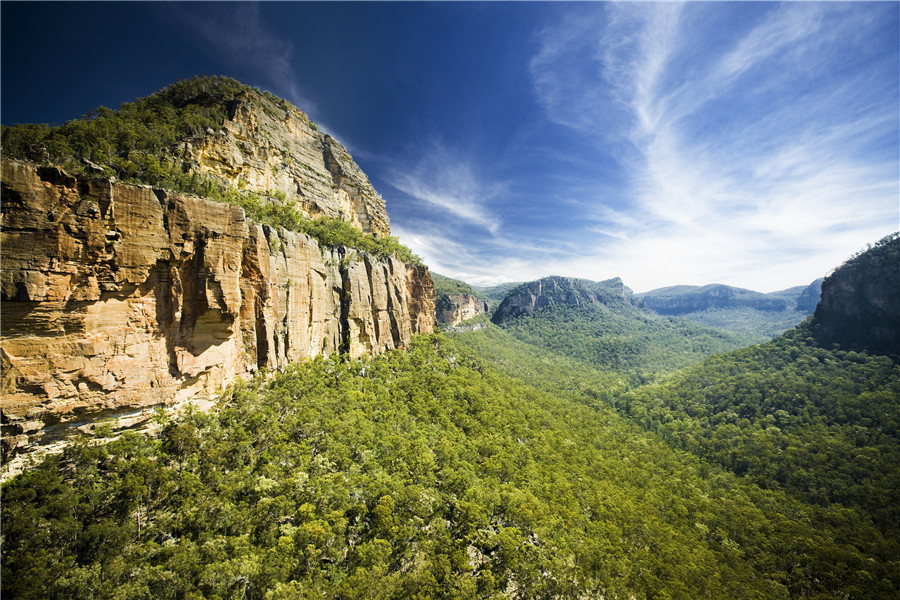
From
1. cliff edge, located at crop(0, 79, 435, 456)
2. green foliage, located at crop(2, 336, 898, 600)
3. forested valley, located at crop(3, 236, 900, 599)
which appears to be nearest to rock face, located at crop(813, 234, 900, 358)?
forested valley, located at crop(3, 236, 900, 599)

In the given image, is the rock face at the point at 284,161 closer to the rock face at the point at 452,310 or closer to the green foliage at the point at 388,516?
the green foliage at the point at 388,516

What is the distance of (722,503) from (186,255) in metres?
64.6

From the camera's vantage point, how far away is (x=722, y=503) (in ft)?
123

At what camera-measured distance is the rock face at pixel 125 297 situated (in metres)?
17.8

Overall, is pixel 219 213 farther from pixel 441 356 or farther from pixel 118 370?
pixel 441 356

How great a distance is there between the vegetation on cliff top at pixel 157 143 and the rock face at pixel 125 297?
3670 millimetres

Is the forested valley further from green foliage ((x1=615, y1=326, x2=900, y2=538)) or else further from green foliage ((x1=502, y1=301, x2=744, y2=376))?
green foliage ((x1=502, y1=301, x2=744, y2=376))

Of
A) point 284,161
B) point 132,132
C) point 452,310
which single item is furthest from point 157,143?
point 452,310

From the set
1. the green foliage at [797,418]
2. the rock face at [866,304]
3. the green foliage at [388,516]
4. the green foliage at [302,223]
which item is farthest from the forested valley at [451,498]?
the green foliage at [302,223]

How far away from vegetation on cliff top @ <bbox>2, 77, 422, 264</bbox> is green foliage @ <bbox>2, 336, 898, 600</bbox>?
63.8ft

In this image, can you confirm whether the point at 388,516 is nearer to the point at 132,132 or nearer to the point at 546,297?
the point at 132,132

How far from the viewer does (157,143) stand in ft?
95.0

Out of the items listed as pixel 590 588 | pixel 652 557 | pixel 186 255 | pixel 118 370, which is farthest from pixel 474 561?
pixel 186 255

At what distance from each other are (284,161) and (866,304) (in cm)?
12599
